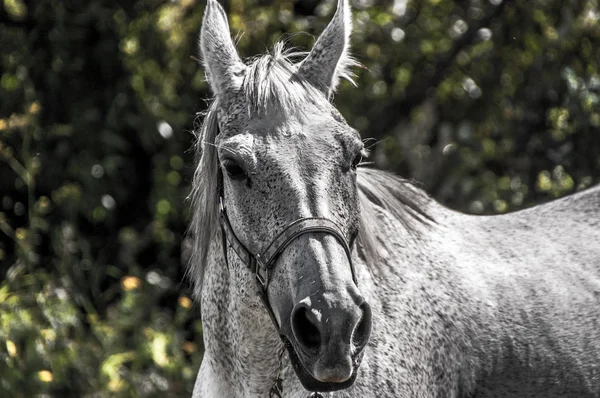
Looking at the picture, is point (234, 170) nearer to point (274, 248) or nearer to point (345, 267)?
point (274, 248)

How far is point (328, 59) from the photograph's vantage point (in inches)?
111

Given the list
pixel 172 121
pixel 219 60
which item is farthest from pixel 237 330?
pixel 172 121

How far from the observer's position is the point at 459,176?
6.03 metres

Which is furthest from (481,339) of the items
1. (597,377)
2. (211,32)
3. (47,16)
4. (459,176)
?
(47,16)

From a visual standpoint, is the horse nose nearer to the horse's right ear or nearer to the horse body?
the horse body

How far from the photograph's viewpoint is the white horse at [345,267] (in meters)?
2.34

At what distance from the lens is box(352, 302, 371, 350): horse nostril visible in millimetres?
2266

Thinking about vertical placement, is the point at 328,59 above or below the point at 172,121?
above

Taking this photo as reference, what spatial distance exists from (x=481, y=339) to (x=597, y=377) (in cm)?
48

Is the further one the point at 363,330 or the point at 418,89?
the point at 418,89

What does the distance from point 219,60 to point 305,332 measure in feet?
3.21

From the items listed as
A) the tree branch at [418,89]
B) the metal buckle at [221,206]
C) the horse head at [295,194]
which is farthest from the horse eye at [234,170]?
the tree branch at [418,89]

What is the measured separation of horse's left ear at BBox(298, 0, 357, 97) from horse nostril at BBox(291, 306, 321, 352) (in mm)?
852

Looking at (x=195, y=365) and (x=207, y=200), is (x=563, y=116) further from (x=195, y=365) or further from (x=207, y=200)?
(x=207, y=200)
